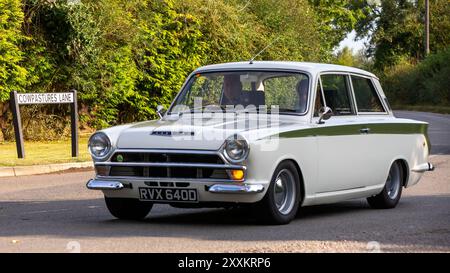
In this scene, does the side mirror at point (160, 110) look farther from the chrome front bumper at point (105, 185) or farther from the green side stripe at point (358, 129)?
the green side stripe at point (358, 129)

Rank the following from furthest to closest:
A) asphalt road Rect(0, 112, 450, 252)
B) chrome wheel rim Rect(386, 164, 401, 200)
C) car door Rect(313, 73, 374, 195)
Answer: chrome wheel rim Rect(386, 164, 401, 200) < car door Rect(313, 73, 374, 195) < asphalt road Rect(0, 112, 450, 252)

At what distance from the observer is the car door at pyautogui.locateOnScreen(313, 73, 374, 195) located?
10.8m

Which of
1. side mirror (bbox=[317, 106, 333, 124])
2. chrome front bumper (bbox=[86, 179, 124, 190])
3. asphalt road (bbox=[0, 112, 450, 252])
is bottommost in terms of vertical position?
asphalt road (bbox=[0, 112, 450, 252])

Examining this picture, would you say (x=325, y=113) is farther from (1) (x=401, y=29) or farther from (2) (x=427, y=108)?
(1) (x=401, y=29)

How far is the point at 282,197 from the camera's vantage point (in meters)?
10.2

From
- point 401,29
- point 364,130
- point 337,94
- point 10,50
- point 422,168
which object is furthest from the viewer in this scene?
point 401,29

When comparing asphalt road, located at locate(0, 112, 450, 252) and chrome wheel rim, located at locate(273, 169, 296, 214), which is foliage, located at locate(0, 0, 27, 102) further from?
chrome wheel rim, located at locate(273, 169, 296, 214)

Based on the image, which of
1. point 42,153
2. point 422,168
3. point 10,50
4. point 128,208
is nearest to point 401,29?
point 10,50

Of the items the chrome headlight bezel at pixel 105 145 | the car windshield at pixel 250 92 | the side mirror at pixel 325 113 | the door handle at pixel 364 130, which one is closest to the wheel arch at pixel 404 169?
the door handle at pixel 364 130

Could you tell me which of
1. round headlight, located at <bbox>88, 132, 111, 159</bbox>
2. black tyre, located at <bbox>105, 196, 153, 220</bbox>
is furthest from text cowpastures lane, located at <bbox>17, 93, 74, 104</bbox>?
round headlight, located at <bbox>88, 132, 111, 159</bbox>

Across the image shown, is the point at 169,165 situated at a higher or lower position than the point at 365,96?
lower

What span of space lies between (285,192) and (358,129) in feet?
5.30

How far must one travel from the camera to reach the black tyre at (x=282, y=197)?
32.4 ft

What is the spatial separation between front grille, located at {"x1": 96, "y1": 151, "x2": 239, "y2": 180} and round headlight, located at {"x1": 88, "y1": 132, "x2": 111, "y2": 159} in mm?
130
